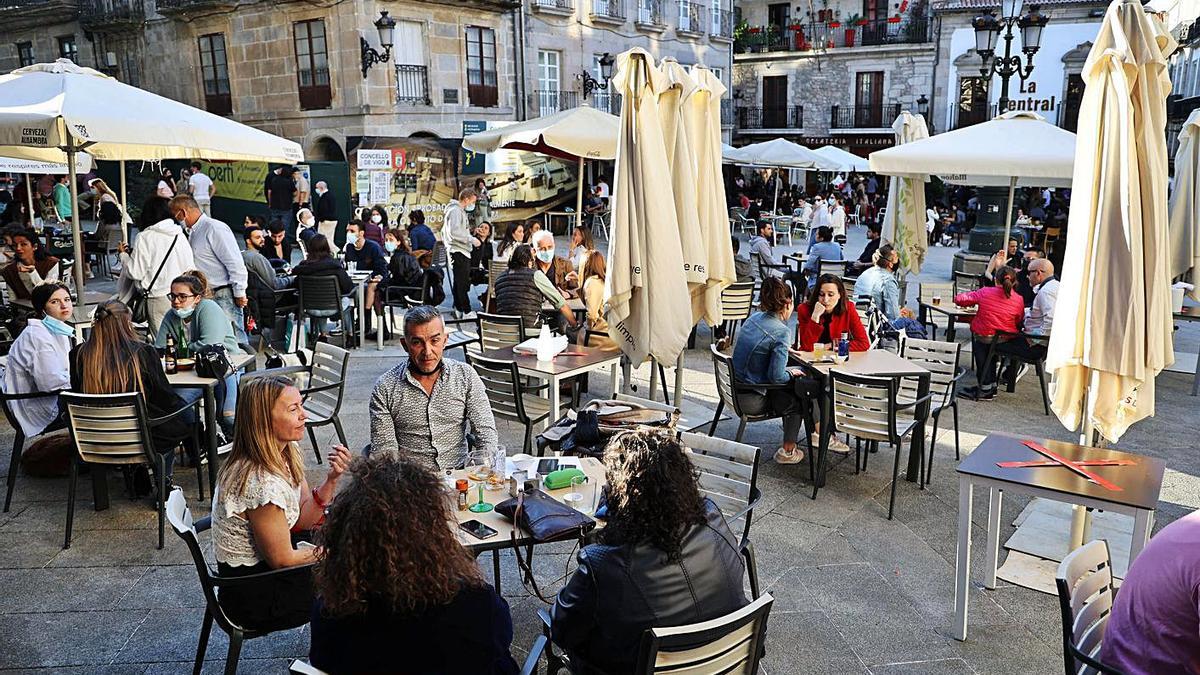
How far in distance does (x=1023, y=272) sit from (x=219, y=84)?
20464mm

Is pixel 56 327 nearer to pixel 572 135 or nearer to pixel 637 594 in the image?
pixel 637 594

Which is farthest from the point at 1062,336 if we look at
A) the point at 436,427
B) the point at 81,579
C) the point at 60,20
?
the point at 60,20

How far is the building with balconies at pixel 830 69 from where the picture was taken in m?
34.9

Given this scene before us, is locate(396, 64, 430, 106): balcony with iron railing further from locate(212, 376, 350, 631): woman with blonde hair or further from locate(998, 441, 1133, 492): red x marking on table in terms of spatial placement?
locate(998, 441, 1133, 492): red x marking on table

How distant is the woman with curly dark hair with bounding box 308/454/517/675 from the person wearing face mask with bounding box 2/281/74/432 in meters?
4.13

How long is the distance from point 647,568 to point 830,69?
36892 mm

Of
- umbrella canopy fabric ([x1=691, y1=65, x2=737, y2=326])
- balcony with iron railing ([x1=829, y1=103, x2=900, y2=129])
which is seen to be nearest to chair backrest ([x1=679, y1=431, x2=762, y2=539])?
umbrella canopy fabric ([x1=691, y1=65, x2=737, y2=326])

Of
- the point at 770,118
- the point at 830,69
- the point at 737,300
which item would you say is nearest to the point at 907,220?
the point at 737,300

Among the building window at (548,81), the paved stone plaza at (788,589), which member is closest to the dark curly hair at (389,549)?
the paved stone plaza at (788,589)

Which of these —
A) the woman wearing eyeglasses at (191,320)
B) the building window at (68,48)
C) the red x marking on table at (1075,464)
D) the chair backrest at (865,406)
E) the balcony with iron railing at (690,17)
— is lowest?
the chair backrest at (865,406)

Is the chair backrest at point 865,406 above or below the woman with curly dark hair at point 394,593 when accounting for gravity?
below

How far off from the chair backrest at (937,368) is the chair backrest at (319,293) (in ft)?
19.4

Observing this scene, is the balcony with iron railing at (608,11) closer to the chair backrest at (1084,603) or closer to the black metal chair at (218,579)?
the black metal chair at (218,579)

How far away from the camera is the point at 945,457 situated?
683 centimetres
